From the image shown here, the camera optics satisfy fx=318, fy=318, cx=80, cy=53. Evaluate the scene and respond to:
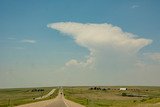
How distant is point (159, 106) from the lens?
Answer: 42.5 m
